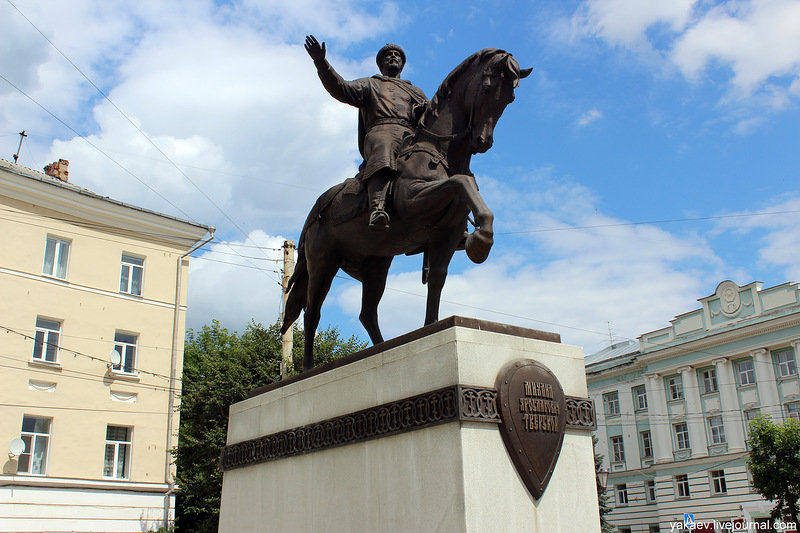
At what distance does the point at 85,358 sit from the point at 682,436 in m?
32.8

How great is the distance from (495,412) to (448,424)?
34 centimetres

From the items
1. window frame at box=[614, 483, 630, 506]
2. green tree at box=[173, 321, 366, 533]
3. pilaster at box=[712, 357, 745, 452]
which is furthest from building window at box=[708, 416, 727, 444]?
green tree at box=[173, 321, 366, 533]

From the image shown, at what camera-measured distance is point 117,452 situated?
77.7 feet

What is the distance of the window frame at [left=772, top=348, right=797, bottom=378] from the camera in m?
36.3

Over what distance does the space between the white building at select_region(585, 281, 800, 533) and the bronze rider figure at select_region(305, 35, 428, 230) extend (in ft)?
114

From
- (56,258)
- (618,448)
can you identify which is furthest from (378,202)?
(618,448)

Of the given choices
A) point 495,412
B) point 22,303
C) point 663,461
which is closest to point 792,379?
point 663,461

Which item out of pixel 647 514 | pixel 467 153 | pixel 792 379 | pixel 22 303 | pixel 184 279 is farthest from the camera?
pixel 647 514

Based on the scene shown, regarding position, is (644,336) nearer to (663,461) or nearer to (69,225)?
(663,461)

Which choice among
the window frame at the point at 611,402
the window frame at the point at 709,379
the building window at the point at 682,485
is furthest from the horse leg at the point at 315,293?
the window frame at the point at 611,402

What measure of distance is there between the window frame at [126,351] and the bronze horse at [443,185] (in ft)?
63.9

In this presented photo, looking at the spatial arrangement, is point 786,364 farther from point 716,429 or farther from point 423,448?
point 423,448

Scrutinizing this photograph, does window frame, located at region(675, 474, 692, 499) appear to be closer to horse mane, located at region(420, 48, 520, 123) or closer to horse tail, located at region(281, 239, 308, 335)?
horse tail, located at region(281, 239, 308, 335)

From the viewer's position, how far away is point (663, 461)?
42125 mm
